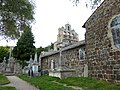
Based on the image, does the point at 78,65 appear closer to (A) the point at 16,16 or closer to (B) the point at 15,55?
(A) the point at 16,16

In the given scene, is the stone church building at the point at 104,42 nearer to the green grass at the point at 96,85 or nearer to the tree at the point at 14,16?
the green grass at the point at 96,85

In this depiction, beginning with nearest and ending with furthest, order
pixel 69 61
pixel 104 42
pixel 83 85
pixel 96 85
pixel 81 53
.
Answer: pixel 96 85 < pixel 83 85 < pixel 104 42 < pixel 81 53 < pixel 69 61

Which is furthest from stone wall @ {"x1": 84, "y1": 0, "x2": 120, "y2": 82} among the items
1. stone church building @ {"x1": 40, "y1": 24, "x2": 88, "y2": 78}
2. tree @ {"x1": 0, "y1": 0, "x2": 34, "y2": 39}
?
tree @ {"x1": 0, "y1": 0, "x2": 34, "y2": 39}

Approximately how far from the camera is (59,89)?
959 cm

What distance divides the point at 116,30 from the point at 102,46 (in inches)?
55.0

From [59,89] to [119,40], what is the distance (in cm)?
430

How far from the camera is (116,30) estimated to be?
10.9 metres

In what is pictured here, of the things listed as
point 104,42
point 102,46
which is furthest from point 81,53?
point 104,42

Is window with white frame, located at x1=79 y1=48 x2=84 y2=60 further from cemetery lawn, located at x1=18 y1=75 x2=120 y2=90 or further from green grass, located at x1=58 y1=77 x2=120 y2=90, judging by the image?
green grass, located at x1=58 y1=77 x2=120 y2=90

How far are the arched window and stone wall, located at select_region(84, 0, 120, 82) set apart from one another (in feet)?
0.83

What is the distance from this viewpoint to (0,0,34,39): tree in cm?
1119

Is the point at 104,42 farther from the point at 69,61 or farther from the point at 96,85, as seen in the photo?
the point at 69,61

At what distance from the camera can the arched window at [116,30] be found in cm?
1071

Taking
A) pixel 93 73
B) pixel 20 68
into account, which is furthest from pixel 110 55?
pixel 20 68
